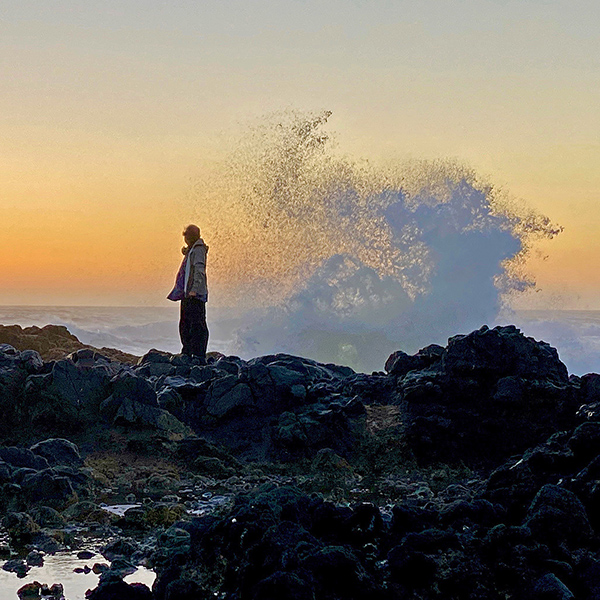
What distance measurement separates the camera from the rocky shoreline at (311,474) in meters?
5.03

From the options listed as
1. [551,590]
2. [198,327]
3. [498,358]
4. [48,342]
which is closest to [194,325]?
[198,327]

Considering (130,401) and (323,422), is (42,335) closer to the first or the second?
(130,401)

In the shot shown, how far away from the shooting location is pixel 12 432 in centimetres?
1056

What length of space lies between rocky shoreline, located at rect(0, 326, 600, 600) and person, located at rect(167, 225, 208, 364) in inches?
19.5

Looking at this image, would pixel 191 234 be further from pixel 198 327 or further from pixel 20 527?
pixel 20 527

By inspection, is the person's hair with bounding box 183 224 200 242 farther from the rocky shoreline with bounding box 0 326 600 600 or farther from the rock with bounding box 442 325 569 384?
the rock with bounding box 442 325 569 384

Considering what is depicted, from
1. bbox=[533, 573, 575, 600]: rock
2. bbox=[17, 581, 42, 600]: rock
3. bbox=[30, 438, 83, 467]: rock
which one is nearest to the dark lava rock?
bbox=[30, 438, 83, 467]: rock

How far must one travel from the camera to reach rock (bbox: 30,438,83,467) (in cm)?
893

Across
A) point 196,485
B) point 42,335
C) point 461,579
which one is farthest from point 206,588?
point 42,335

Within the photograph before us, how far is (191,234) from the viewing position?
13570 millimetres

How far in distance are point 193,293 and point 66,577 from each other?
308 inches

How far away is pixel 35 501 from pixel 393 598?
4.03 metres

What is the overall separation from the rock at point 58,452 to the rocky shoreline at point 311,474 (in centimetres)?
2

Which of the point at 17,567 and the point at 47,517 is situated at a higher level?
the point at 47,517
